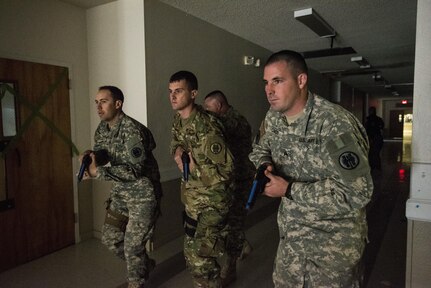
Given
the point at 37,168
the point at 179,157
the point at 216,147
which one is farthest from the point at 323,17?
the point at 37,168

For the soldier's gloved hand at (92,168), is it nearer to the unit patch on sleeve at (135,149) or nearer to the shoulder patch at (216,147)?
the unit patch on sleeve at (135,149)

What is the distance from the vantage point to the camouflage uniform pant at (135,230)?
216 centimetres

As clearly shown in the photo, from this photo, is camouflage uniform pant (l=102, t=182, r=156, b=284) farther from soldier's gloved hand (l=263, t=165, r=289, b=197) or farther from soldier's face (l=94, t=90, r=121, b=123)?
soldier's gloved hand (l=263, t=165, r=289, b=197)

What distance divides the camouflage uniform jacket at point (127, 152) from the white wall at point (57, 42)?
121 centimetres

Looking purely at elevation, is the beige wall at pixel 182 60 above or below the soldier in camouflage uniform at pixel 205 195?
above

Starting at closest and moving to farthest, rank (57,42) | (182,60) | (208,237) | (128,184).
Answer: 1. (208,237)
2. (128,184)
3. (57,42)
4. (182,60)

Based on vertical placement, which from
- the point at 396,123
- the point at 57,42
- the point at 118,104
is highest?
the point at 57,42

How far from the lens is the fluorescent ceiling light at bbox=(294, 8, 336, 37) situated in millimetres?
3492

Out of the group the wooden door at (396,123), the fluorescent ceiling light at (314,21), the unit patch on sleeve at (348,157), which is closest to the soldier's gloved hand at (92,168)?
the unit patch on sleeve at (348,157)

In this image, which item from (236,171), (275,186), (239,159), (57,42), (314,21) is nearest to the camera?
(275,186)

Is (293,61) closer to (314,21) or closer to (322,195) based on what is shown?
(322,195)

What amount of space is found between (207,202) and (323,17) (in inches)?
117

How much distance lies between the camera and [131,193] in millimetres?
2201

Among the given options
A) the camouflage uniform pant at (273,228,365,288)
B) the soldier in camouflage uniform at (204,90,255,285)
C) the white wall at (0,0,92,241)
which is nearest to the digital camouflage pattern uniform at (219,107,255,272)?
the soldier in camouflage uniform at (204,90,255,285)
